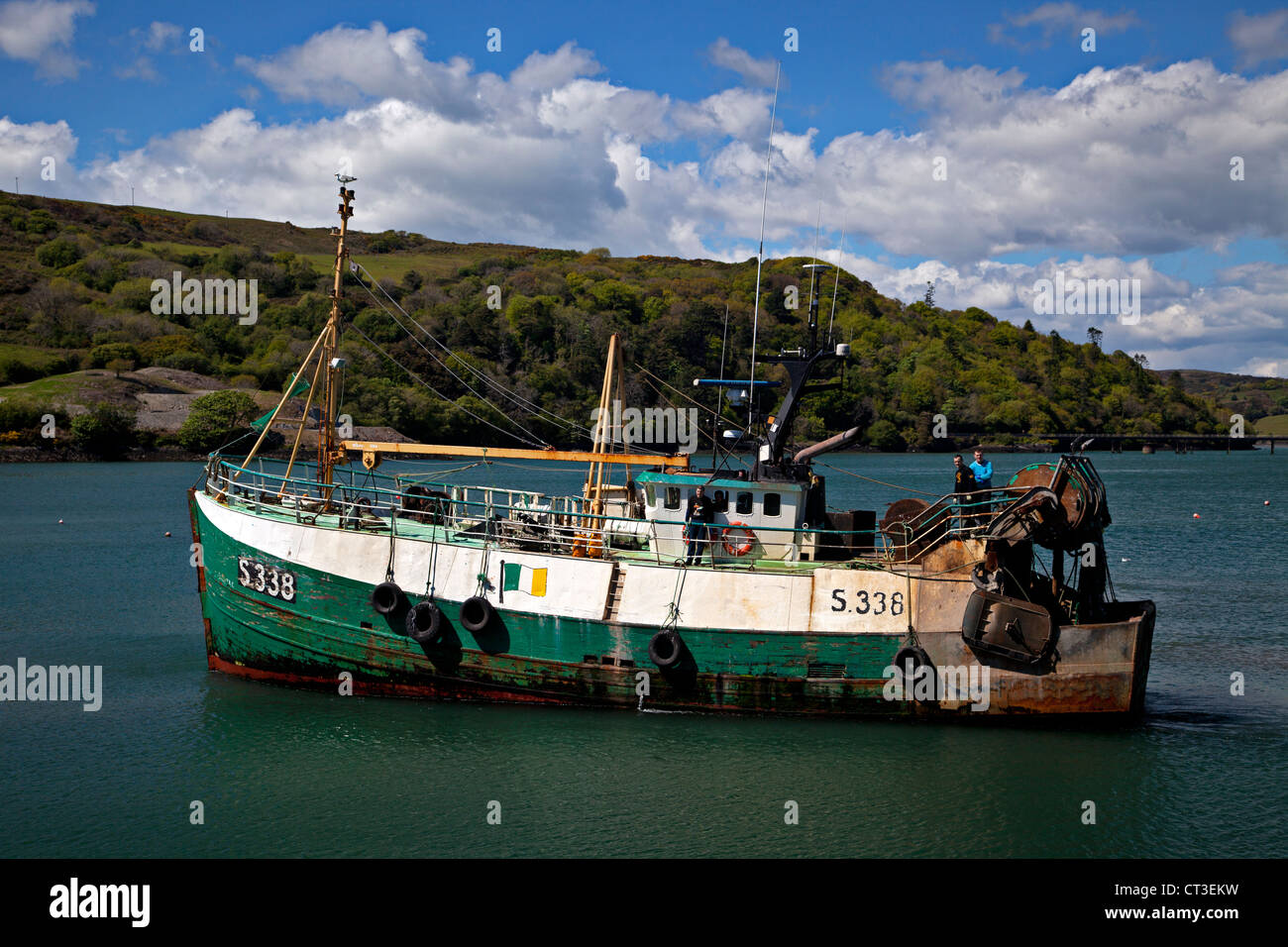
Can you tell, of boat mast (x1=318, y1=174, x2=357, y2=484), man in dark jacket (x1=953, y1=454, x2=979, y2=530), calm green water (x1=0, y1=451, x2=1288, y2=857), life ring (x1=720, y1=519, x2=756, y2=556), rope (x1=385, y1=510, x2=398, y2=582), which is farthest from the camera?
boat mast (x1=318, y1=174, x2=357, y2=484)

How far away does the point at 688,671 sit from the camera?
17172 millimetres

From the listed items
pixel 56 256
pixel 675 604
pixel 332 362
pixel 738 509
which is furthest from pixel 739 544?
pixel 56 256

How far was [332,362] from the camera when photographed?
1930 cm

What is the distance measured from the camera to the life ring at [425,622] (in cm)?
1745

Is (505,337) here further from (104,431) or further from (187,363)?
(104,431)

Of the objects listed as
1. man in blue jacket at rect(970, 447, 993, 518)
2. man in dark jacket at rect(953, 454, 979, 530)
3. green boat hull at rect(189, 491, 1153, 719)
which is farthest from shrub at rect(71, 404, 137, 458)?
man in blue jacket at rect(970, 447, 993, 518)

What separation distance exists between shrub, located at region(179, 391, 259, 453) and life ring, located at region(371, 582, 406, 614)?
219 feet

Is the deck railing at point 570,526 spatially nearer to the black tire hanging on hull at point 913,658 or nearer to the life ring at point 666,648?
the life ring at point 666,648

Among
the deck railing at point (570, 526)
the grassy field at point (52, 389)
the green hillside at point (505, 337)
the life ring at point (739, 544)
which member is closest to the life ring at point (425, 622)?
A: the deck railing at point (570, 526)

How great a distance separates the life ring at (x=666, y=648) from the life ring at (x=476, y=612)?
2.94 meters

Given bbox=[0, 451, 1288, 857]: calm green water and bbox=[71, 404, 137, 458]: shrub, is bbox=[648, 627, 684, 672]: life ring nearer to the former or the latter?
bbox=[0, 451, 1288, 857]: calm green water

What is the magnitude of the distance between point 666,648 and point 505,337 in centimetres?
9374

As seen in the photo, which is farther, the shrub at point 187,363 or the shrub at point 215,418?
the shrub at point 187,363

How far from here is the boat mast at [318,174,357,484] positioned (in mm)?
19594
